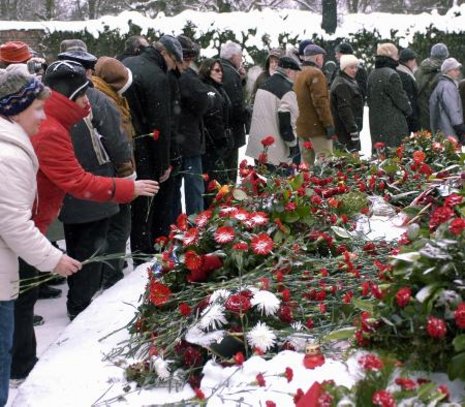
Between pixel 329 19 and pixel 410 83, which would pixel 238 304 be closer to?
pixel 410 83

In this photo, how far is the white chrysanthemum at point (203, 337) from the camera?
2.61 m

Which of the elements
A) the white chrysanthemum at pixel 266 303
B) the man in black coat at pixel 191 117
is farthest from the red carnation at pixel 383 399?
the man in black coat at pixel 191 117

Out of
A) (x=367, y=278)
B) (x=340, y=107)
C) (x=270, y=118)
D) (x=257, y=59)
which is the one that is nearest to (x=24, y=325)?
(x=367, y=278)

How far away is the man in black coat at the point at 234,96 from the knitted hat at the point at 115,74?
7.76 ft

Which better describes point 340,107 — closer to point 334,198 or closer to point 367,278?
point 334,198

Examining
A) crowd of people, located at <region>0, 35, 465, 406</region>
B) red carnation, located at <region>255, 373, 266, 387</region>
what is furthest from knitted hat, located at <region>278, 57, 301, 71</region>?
red carnation, located at <region>255, 373, 266, 387</region>

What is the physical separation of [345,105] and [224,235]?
18.3 feet

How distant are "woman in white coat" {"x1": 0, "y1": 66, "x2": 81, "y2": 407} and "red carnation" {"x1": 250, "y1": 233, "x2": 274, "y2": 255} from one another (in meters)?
0.72

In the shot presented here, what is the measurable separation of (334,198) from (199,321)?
59.6 inches

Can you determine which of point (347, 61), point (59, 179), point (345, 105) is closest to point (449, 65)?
point (347, 61)

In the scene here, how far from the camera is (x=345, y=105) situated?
27.5 ft

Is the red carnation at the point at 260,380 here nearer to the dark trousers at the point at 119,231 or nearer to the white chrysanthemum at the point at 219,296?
the white chrysanthemum at the point at 219,296

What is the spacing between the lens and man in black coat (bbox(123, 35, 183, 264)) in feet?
19.1

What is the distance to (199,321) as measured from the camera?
268 centimetres
